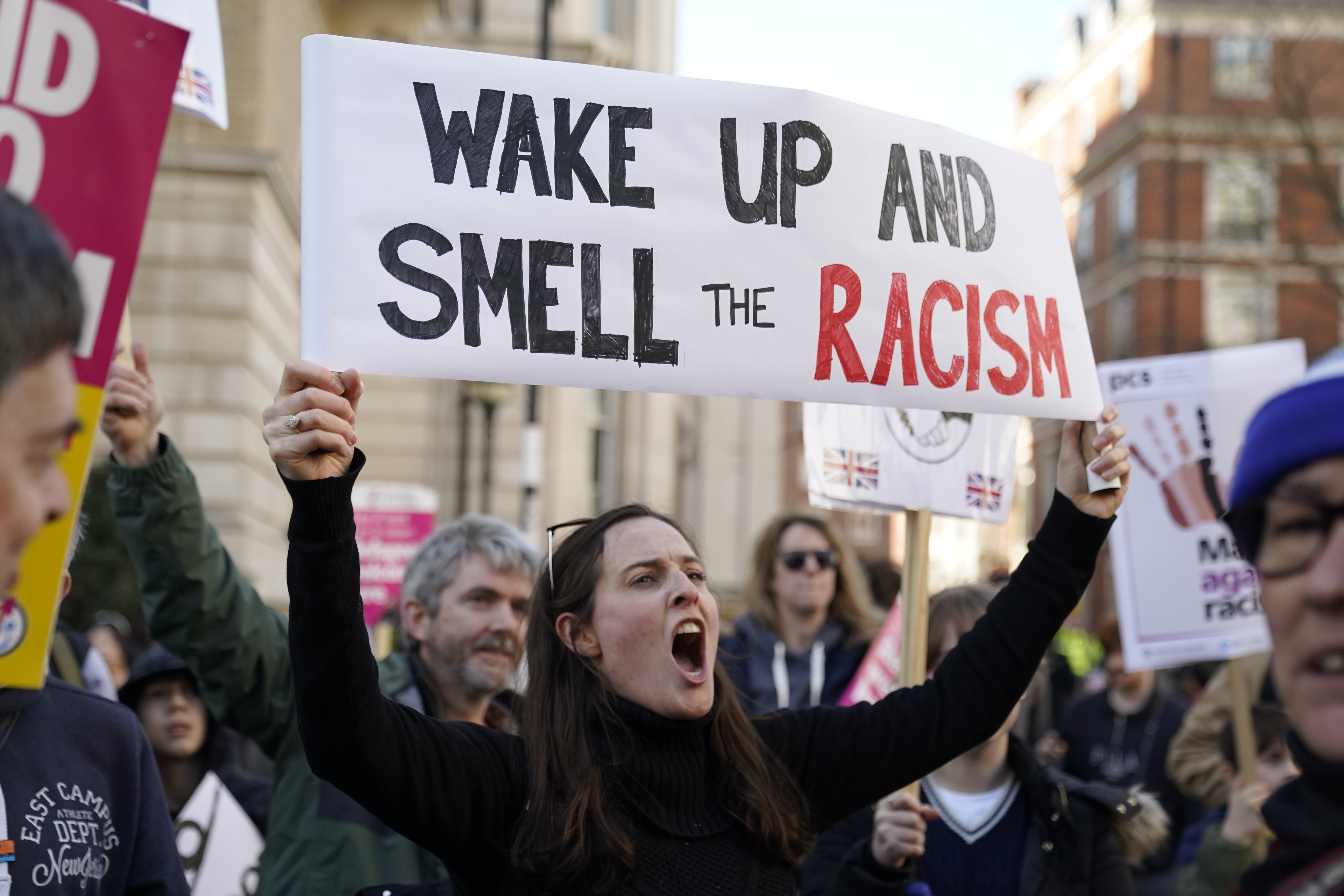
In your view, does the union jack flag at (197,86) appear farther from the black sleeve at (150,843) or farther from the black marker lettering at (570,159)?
the black sleeve at (150,843)

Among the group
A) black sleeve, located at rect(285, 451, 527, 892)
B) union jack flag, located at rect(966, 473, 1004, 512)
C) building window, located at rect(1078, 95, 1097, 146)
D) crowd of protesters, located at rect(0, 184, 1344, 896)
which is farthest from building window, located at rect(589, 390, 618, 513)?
building window, located at rect(1078, 95, 1097, 146)

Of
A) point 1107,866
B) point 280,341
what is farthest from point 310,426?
point 280,341

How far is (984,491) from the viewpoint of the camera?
4.21 meters

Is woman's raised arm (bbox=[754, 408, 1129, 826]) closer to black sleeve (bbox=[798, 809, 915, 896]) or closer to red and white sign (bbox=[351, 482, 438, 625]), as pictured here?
black sleeve (bbox=[798, 809, 915, 896])

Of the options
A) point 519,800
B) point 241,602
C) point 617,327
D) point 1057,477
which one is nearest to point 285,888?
point 241,602

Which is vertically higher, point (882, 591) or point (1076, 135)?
point (1076, 135)

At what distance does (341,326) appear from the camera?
2562 millimetres

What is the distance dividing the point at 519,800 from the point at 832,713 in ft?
2.58

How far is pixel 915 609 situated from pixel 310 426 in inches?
74.9

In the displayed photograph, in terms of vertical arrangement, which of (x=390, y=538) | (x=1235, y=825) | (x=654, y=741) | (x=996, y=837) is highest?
(x=390, y=538)

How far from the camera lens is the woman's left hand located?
3.09 meters

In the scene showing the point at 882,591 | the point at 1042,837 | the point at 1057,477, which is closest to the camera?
the point at 1057,477

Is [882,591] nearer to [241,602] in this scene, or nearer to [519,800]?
[241,602]

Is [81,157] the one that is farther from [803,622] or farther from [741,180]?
[803,622]
